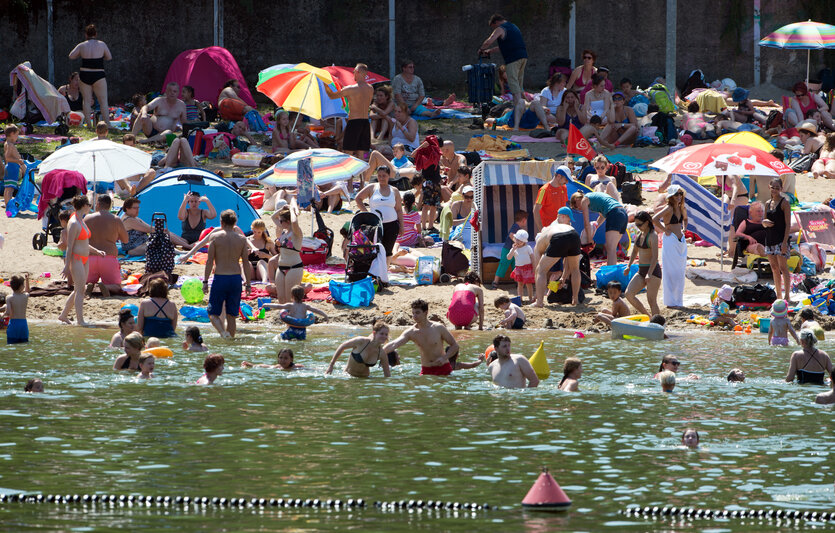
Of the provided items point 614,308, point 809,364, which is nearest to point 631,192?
point 614,308

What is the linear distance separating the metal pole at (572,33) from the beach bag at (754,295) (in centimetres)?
1158

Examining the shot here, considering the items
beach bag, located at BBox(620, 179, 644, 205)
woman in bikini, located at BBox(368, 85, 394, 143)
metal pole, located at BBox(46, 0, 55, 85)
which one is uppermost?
metal pole, located at BBox(46, 0, 55, 85)

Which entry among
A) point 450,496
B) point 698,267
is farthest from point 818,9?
point 450,496

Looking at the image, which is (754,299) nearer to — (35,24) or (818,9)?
(818,9)

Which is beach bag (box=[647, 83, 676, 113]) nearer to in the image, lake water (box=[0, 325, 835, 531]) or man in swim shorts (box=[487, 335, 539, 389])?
lake water (box=[0, 325, 835, 531])

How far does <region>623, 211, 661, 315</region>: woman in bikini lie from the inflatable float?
1.51ft

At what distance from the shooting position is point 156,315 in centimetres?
1533

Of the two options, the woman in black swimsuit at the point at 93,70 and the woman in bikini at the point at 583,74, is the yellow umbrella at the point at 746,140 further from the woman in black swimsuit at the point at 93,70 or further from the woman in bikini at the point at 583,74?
the woman in black swimsuit at the point at 93,70

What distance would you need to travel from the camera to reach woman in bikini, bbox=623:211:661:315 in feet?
54.5

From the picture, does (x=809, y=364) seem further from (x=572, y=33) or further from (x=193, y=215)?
(x=572, y=33)

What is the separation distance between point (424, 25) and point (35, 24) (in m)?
8.08

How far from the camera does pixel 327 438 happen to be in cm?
1114

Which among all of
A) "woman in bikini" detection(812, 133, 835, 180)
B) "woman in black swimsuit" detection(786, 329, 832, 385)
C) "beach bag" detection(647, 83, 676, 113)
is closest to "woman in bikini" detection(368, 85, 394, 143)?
"beach bag" detection(647, 83, 676, 113)

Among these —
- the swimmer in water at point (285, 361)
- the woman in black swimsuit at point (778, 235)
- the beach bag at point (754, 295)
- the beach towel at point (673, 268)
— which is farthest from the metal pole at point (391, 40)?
the swimmer in water at point (285, 361)
